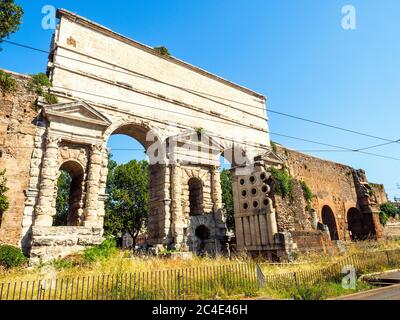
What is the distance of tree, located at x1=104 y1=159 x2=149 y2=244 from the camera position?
94.7 feet

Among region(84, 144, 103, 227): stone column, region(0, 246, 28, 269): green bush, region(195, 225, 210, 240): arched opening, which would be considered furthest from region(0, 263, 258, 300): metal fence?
region(195, 225, 210, 240): arched opening

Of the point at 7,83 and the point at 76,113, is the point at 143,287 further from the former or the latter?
the point at 7,83

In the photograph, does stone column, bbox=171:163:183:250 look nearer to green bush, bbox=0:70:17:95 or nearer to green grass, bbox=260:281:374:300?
green grass, bbox=260:281:374:300

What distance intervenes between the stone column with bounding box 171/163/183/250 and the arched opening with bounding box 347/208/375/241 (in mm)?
16912

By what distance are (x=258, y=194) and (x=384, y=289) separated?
7282 mm

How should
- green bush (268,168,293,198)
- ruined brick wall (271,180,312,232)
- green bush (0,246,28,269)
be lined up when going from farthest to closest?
green bush (268,168,293,198), ruined brick wall (271,180,312,232), green bush (0,246,28,269)

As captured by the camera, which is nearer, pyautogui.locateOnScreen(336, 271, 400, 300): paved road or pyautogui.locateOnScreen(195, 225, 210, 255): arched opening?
pyautogui.locateOnScreen(336, 271, 400, 300): paved road

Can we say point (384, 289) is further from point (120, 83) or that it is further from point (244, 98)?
point (244, 98)

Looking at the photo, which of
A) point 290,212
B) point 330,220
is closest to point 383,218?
point 330,220

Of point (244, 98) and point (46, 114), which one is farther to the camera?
point (244, 98)

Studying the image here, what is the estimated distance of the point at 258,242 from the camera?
45.4 feet

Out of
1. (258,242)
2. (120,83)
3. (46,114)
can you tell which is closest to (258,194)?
(258,242)

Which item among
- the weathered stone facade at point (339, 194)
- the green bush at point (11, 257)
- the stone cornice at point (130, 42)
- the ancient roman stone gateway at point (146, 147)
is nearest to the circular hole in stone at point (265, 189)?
the ancient roman stone gateway at point (146, 147)

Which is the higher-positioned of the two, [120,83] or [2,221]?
[120,83]
